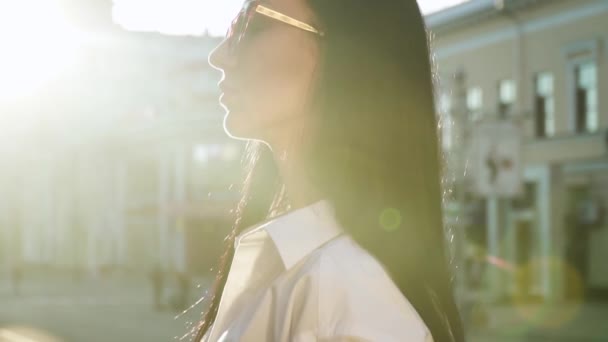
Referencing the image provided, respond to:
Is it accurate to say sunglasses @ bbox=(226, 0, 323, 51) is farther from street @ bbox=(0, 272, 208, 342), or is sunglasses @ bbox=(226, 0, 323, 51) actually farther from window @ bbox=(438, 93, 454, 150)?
street @ bbox=(0, 272, 208, 342)

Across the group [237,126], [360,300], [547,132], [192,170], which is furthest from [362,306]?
[192,170]

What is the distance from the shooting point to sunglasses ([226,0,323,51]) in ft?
6.66

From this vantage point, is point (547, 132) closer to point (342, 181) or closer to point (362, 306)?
point (342, 181)

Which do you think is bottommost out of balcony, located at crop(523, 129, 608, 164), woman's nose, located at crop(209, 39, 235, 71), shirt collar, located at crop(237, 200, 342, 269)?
balcony, located at crop(523, 129, 608, 164)

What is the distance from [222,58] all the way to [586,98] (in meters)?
23.8

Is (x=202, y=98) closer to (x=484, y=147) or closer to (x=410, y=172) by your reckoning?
(x=484, y=147)

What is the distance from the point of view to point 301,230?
1.79m

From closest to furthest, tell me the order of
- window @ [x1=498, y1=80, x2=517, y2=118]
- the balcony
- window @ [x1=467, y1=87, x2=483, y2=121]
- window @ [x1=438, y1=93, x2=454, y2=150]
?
window @ [x1=438, y1=93, x2=454, y2=150] < the balcony < window @ [x1=498, y1=80, x2=517, y2=118] < window @ [x1=467, y1=87, x2=483, y2=121]

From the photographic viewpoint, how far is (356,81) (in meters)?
1.91

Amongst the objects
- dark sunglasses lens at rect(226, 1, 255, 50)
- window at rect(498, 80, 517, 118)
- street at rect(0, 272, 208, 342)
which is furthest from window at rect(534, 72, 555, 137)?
dark sunglasses lens at rect(226, 1, 255, 50)

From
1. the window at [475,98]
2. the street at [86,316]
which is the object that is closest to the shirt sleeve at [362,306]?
the street at [86,316]

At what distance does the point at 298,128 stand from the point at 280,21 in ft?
0.71

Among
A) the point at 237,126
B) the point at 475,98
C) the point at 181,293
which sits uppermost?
the point at 475,98

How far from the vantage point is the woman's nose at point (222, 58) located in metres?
2.18
